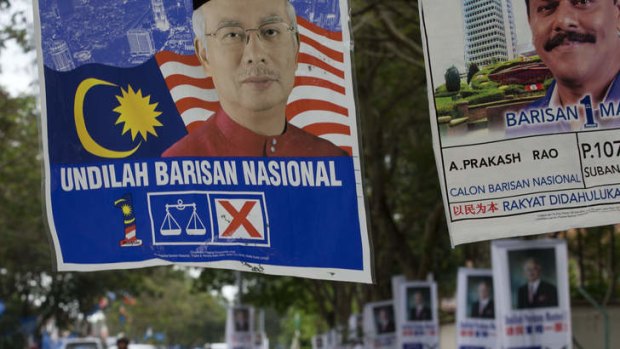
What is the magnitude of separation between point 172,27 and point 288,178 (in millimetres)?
1048

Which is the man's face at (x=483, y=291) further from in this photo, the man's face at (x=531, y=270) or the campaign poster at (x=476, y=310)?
the man's face at (x=531, y=270)

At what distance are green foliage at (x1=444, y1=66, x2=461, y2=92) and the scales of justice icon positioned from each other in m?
1.50

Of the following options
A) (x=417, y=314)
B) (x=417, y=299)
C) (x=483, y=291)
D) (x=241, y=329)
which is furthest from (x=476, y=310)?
(x=241, y=329)

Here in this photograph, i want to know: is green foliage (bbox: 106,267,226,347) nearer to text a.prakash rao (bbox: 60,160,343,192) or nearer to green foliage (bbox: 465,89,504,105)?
text a.prakash rao (bbox: 60,160,343,192)

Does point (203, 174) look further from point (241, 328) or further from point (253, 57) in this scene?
point (241, 328)

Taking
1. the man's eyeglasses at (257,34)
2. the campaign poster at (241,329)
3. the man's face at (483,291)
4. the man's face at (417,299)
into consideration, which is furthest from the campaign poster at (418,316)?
the man's eyeglasses at (257,34)

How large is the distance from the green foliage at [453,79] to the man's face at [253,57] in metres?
0.83

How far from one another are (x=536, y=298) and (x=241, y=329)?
17.1m

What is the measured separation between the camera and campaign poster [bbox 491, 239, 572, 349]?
44.3 feet

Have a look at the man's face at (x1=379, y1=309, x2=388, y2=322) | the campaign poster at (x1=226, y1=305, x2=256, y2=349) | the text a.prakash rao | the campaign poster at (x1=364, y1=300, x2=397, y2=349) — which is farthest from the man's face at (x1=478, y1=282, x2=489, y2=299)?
the campaign poster at (x1=226, y1=305, x2=256, y2=349)

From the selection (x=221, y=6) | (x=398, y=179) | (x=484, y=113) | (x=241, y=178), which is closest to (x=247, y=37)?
(x=221, y=6)

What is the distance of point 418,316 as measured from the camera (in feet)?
69.3

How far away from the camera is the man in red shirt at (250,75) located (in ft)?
19.9

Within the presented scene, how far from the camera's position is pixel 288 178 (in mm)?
6078
